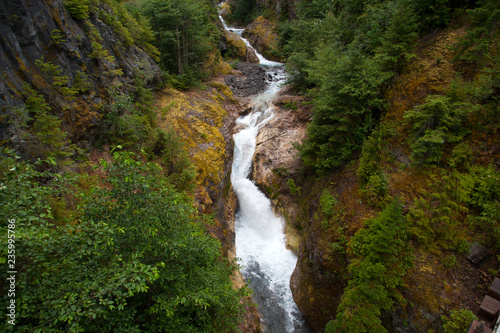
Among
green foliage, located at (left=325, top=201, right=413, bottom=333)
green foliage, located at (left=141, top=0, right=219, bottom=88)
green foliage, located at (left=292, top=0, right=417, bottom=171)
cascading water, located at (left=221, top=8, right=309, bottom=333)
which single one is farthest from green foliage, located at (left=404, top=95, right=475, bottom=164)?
green foliage, located at (left=141, top=0, right=219, bottom=88)

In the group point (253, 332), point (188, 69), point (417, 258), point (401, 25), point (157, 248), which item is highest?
point (401, 25)

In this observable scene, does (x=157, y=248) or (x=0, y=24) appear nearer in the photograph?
(x=157, y=248)

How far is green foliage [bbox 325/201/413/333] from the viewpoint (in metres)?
6.89

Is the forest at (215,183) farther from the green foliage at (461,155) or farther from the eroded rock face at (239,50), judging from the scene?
the eroded rock face at (239,50)

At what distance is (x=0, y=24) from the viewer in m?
5.93

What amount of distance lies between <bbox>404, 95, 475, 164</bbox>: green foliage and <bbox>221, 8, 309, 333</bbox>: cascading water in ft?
27.9

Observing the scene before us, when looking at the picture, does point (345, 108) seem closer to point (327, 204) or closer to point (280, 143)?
point (327, 204)

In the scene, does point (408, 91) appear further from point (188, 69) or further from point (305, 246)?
point (188, 69)

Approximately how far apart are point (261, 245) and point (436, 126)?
35.1ft

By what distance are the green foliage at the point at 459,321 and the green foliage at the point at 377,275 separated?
1316mm

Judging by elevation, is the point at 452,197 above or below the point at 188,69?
below

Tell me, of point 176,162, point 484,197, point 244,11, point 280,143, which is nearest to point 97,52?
point 176,162

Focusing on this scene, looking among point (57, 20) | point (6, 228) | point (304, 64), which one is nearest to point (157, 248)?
point (6, 228)

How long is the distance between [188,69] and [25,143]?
14751 mm
